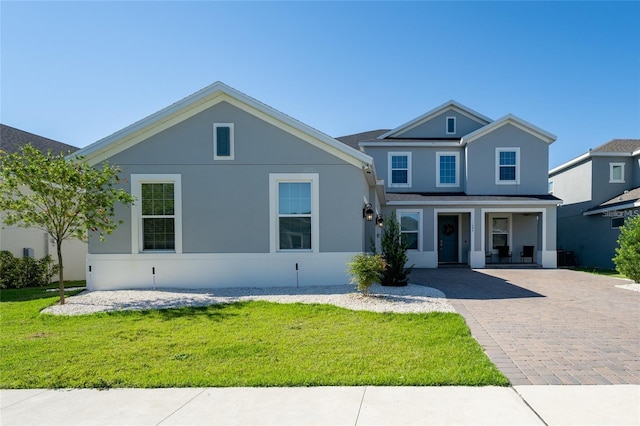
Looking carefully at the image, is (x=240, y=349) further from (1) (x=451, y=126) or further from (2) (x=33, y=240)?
(1) (x=451, y=126)

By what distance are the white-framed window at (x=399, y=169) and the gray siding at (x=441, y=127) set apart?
1.42m

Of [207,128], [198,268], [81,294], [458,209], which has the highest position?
[207,128]

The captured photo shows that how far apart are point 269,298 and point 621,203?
17.5 meters

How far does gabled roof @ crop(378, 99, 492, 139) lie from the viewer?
708 inches

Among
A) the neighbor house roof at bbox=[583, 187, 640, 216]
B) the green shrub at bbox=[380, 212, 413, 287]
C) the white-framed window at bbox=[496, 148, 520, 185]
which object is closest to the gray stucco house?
the green shrub at bbox=[380, 212, 413, 287]

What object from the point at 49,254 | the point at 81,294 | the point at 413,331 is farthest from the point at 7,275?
the point at 413,331

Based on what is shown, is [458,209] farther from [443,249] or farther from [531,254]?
[531,254]

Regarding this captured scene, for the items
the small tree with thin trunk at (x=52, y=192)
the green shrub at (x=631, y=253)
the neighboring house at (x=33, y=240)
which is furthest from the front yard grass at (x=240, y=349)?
the green shrub at (x=631, y=253)

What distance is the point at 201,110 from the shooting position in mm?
10094

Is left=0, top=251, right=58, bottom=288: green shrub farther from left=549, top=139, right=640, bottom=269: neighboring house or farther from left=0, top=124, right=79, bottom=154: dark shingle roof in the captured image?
left=549, top=139, right=640, bottom=269: neighboring house

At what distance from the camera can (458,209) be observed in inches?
618

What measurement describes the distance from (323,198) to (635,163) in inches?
727

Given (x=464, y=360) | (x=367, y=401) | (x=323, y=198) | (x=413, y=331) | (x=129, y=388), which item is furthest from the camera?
(x=323, y=198)

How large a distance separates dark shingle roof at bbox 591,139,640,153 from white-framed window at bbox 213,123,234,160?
18908 mm
